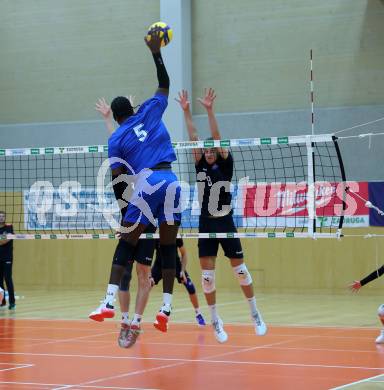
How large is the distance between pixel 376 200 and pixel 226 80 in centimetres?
497

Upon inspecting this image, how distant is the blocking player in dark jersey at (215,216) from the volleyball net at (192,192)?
6685 mm

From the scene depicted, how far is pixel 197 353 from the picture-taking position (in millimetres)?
9414

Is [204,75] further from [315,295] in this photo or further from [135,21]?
[315,295]

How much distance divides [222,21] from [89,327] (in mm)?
10429

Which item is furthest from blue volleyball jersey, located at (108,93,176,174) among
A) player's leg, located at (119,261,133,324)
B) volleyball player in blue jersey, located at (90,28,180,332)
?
player's leg, located at (119,261,133,324)

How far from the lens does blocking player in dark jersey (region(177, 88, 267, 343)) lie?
970 centimetres

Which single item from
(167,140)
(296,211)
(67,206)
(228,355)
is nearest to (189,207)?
(296,211)

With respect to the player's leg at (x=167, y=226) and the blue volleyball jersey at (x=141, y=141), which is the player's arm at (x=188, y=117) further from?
the player's leg at (x=167, y=226)

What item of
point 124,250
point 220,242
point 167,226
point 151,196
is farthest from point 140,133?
point 220,242

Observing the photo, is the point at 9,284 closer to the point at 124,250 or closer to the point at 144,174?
the point at 124,250

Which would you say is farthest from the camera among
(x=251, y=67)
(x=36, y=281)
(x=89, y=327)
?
(x=36, y=281)

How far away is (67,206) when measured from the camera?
20766 millimetres

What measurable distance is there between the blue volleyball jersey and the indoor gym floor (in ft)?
6.34

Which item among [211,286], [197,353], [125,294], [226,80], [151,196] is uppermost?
[226,80]
